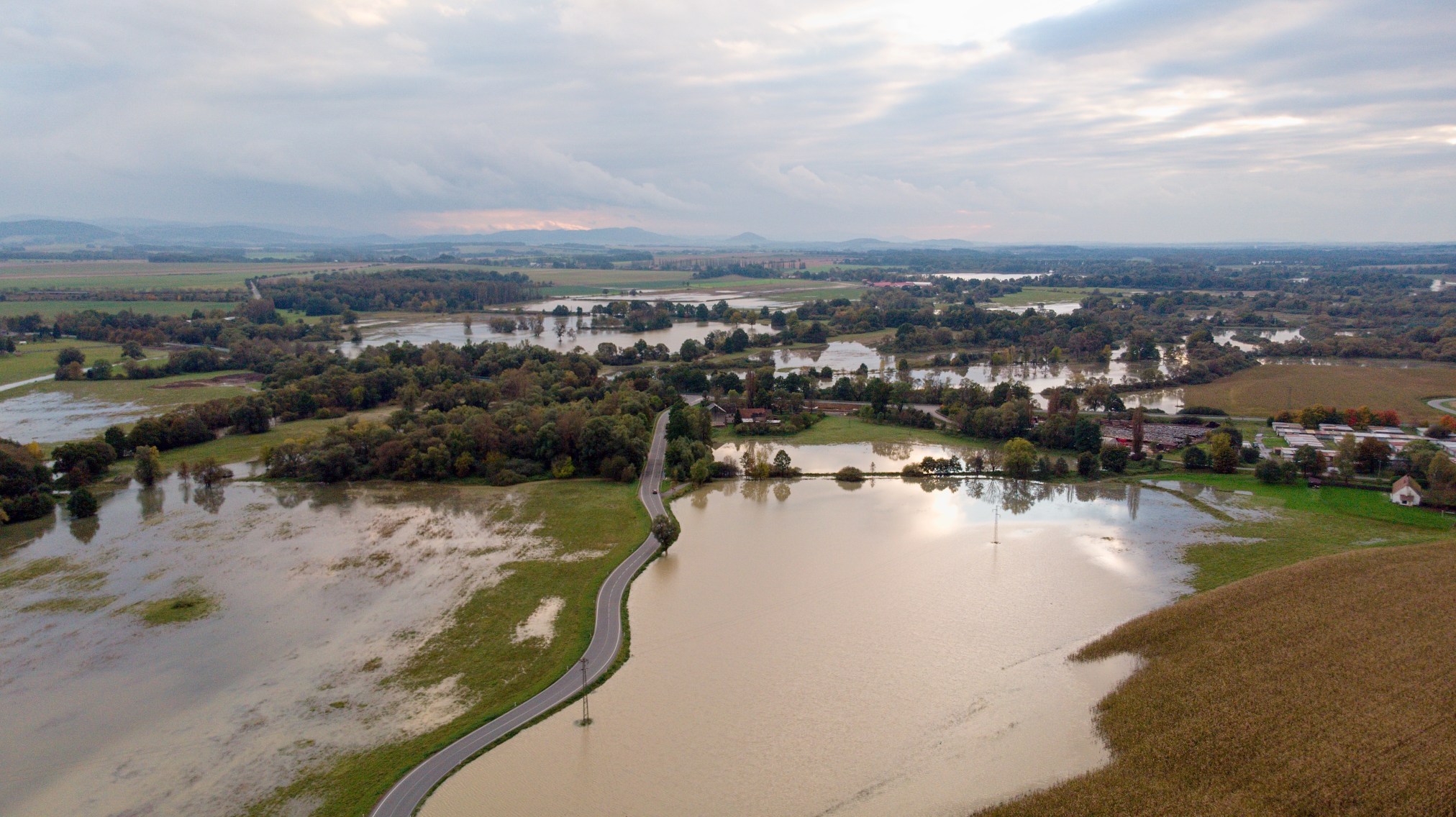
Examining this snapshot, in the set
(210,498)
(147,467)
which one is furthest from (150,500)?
(147,467)

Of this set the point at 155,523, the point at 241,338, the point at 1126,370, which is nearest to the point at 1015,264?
the point at 1126,370

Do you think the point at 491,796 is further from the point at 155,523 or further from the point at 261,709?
the point at 155,523

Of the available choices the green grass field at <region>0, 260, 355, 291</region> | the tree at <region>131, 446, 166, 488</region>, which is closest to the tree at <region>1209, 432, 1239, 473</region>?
the tree at <region>131, 446, 166, 488</region>

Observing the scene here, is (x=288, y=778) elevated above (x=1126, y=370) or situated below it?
below

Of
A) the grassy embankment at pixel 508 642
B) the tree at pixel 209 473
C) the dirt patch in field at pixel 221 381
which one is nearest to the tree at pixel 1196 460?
the grassy embankment at pixel 508 642

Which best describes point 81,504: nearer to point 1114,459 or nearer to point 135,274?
point 1114,459

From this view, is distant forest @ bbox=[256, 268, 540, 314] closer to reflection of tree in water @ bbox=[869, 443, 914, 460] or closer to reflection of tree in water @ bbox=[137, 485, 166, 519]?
reflection of tree in water @ bbox=[137, 485, 166, 519]
